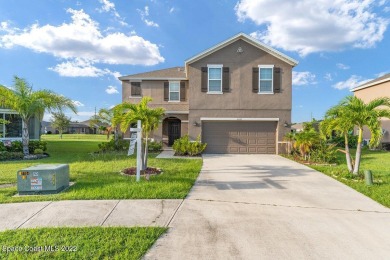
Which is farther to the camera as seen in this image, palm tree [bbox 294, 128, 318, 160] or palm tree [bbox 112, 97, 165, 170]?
palm tree [bbox 294, 128, 318, 160]

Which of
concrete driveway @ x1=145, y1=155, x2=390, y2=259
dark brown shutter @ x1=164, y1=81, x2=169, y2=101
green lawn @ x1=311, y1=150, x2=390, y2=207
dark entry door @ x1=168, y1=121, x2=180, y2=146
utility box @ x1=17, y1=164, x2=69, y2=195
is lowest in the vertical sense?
concrete driveway @ x1=145, y1=155, x2=390, y2=259

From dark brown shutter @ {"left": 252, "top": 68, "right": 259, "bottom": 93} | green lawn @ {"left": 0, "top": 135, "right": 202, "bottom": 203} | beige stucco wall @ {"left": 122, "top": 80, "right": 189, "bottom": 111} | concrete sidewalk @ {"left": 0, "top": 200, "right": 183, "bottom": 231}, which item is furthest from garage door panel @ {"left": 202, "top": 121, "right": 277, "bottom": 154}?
concrete sidewalk @ {"left": 0, "top": 200, "right": 183, "bottom": 231}

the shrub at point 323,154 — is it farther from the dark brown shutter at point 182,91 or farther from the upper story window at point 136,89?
the upper story window at point 136,89

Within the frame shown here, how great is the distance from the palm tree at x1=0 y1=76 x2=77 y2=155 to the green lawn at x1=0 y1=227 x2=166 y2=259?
37.7 feet

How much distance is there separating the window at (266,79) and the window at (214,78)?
279 centimetres

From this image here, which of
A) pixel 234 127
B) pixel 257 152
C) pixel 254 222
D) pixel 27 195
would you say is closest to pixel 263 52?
pixel 234 127

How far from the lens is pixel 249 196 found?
6516mm

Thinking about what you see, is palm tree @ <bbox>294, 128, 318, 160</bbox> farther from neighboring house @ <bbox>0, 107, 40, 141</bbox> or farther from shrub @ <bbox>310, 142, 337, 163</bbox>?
neighboring house @ <bbox>0, 107, 40, 141</bbox>

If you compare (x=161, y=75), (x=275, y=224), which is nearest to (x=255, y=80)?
(x=161, y=75)

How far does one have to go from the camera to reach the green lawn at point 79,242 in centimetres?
350

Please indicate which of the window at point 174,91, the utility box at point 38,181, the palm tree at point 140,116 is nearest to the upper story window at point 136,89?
the window at point 174,91

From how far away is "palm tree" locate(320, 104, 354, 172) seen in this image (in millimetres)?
8914

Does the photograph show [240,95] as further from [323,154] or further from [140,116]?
[140,116]

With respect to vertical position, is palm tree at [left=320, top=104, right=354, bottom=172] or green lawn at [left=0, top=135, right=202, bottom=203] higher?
palm tree at [left=320, top=104, right=354, bottom=172]
